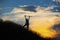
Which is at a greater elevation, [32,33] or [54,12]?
[54,12]

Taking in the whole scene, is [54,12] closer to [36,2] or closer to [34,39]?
[36,2]

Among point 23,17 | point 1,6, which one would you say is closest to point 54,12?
point 23,17

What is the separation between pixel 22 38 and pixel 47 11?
837 millimetres

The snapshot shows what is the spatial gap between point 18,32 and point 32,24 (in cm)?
33

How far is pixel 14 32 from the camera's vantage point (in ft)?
11.6

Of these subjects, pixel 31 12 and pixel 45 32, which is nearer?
pixel 45 32

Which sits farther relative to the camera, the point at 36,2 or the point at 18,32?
the point at 36,2

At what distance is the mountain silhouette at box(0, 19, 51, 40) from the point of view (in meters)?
3.50

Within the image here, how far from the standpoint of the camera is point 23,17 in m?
3.71

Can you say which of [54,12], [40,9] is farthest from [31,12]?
[54,12]

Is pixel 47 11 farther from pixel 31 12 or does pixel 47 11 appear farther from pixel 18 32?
pixel 18 32

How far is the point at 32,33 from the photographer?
11.6 feet

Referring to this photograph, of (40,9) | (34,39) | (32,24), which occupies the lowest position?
(34,39)

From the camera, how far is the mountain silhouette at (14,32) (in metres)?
3.50
